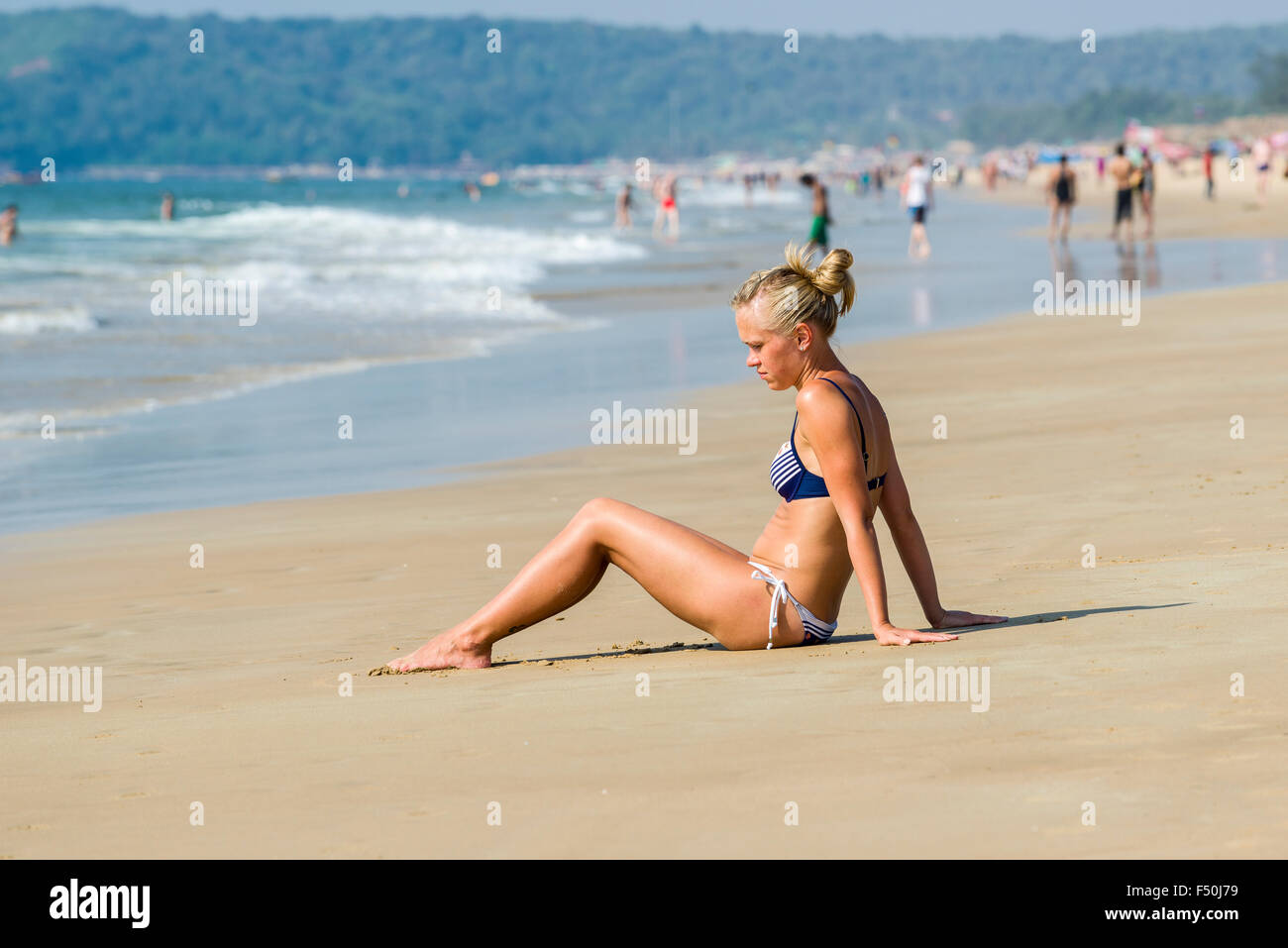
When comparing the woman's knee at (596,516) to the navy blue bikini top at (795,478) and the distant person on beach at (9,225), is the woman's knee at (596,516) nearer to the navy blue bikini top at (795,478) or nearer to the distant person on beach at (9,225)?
the navy blue bikini top at (795,478)

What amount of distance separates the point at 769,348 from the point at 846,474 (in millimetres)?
437

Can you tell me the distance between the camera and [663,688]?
14.6ft

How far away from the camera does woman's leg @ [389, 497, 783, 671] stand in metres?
4.90

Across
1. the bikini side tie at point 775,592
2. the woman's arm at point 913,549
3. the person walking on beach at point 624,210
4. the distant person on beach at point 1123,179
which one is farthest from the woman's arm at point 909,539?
the person walking on beach at point 624,210

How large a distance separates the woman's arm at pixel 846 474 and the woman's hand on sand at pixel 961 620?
32 centimetres

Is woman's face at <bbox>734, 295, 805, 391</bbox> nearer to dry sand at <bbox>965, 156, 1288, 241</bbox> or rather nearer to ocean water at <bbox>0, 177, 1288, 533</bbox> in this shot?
ocean water at <bbox>0, 177, 1288, 533</bbox>

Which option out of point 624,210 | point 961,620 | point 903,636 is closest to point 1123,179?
point 624,210

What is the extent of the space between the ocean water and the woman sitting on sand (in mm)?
4634

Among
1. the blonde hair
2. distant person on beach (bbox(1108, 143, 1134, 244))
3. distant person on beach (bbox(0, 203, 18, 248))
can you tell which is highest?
distant person on beach (bbox(0, 203, 18, 248))

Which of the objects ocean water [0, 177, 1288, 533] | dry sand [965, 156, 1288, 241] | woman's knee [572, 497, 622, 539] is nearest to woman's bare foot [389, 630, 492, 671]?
woman's knee [572, 497, 622, 539]

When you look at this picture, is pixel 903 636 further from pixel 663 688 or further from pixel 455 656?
pixel 455 656

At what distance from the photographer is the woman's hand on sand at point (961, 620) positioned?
4.99 m
